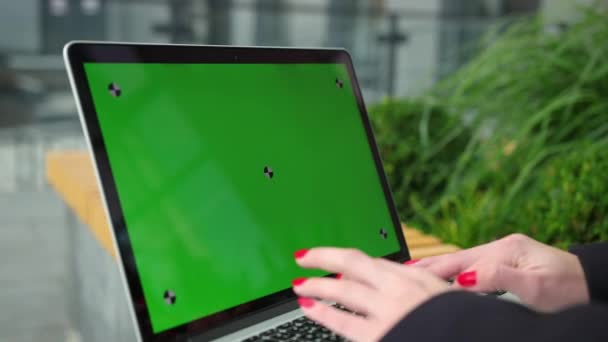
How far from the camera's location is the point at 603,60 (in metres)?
2.04

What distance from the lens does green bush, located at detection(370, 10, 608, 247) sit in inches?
64.2

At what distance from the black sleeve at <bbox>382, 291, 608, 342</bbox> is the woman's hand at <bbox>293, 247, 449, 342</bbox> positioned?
2cm

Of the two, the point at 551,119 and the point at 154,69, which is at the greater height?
the point at 154,69

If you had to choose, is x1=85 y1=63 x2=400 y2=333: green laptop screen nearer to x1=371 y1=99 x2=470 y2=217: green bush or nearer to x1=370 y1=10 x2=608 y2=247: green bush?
x1=370 y1=10 x2=608 y2=247: green bush

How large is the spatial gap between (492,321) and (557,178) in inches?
46.4

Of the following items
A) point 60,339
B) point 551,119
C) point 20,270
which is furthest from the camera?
point 20,270

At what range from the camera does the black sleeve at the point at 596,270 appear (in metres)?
0.80

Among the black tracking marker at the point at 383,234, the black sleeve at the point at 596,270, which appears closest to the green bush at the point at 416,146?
the black tracking marker at the point at 383,234

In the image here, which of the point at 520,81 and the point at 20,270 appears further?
the point at 20,270

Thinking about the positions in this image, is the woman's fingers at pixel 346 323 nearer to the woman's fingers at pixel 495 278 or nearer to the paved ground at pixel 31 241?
the woman's fingers at pixel 495 278

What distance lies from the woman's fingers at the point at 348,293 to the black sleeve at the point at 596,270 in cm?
33

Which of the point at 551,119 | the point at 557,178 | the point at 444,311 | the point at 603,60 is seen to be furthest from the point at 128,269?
the point at 603,60

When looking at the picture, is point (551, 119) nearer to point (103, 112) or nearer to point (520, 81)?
point (520, 81)

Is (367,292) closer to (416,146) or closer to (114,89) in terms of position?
(114,89)
